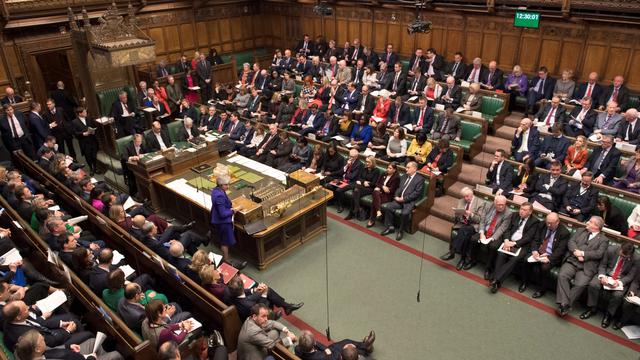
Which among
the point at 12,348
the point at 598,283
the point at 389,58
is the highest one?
the point at 389,58

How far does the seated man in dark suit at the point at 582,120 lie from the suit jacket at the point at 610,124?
8 cm

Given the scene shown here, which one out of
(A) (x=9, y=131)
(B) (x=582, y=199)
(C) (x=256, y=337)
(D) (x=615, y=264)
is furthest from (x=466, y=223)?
(A) (x=9, y=131)

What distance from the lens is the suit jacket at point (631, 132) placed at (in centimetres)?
709

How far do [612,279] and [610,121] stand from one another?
11.2ft

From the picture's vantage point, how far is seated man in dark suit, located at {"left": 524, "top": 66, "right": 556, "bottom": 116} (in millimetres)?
8727

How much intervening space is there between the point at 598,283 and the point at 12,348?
5769 millimetres

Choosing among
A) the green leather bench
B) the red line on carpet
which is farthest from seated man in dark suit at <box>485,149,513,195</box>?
the green leather bench

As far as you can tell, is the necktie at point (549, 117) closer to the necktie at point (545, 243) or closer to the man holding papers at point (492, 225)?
the man holding papers at point (492, 225)

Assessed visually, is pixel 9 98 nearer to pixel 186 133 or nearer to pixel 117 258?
pixel 186 133

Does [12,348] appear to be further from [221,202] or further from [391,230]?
[391,230]

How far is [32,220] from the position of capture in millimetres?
5871

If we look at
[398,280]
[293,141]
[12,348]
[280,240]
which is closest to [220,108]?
[293,141]

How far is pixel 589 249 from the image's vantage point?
5.25 metres

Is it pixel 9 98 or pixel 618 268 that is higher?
pixel 9 98
